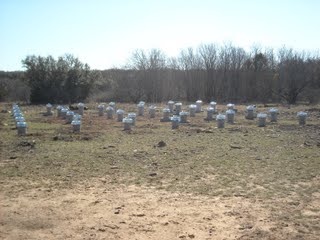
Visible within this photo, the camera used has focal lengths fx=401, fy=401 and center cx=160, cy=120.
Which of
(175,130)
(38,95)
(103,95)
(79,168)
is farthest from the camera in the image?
(103,95)

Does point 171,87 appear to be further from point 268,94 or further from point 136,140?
point 136,140

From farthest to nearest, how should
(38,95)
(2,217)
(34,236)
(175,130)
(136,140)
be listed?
1. (38,95)
2. (175,130)
3. (136,140)
4. (2,217)
5. (34,236)

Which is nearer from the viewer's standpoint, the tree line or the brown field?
the brown field

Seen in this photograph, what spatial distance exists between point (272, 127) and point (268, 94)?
18.3 m

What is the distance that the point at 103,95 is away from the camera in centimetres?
3148

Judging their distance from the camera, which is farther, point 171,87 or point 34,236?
point 171,87

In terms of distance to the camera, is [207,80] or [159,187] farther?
[207,80]

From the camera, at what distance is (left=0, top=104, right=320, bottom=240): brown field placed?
15.7ft

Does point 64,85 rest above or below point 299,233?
above

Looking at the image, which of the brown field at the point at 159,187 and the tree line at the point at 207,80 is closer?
the brown field at the point at 159,187

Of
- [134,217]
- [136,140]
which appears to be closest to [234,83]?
[136,140]

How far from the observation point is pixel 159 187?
6.51m

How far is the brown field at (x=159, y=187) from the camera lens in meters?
4.79

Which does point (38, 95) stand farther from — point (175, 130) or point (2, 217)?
point (2, 217)
